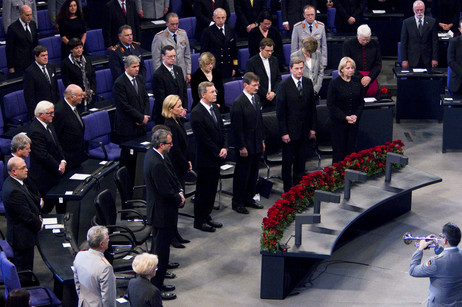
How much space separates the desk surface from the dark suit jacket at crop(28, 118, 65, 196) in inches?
6.3

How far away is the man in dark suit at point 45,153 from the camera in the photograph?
958 cm

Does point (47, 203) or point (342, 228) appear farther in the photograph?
point (47, 203)

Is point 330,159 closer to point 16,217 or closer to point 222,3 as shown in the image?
point 222,3

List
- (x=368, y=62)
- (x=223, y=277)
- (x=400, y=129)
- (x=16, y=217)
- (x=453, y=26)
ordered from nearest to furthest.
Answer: (x=16, y=217) < (x=223, y=277) < (x=368, y=62) < (x=400, y=129) < (x=453, y=26)

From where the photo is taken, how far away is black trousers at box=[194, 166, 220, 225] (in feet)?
32.7

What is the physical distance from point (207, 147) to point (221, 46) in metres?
3.59

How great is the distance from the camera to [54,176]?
9.84 meters

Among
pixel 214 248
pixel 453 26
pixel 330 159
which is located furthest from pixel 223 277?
pixel 453 26

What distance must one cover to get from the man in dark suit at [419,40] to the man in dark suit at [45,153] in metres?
6.06

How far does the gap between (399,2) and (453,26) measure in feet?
5.14

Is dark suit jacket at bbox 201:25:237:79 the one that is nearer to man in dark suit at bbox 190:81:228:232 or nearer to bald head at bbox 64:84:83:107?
man in dark suit at bbox 190:81:228:232

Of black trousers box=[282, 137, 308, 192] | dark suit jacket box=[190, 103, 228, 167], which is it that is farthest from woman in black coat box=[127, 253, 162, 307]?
black trousers box=[282, 137, 308, 192]

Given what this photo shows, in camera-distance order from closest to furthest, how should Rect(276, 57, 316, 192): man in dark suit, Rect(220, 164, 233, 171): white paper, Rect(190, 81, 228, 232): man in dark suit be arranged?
Rect(190, 81, 228, 232): man in dark suit
Rect(276, 57, 316, 192): man in dark suit
Rect(220, 164, 233, 171): white paper

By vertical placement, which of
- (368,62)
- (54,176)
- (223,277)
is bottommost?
(223,277)
